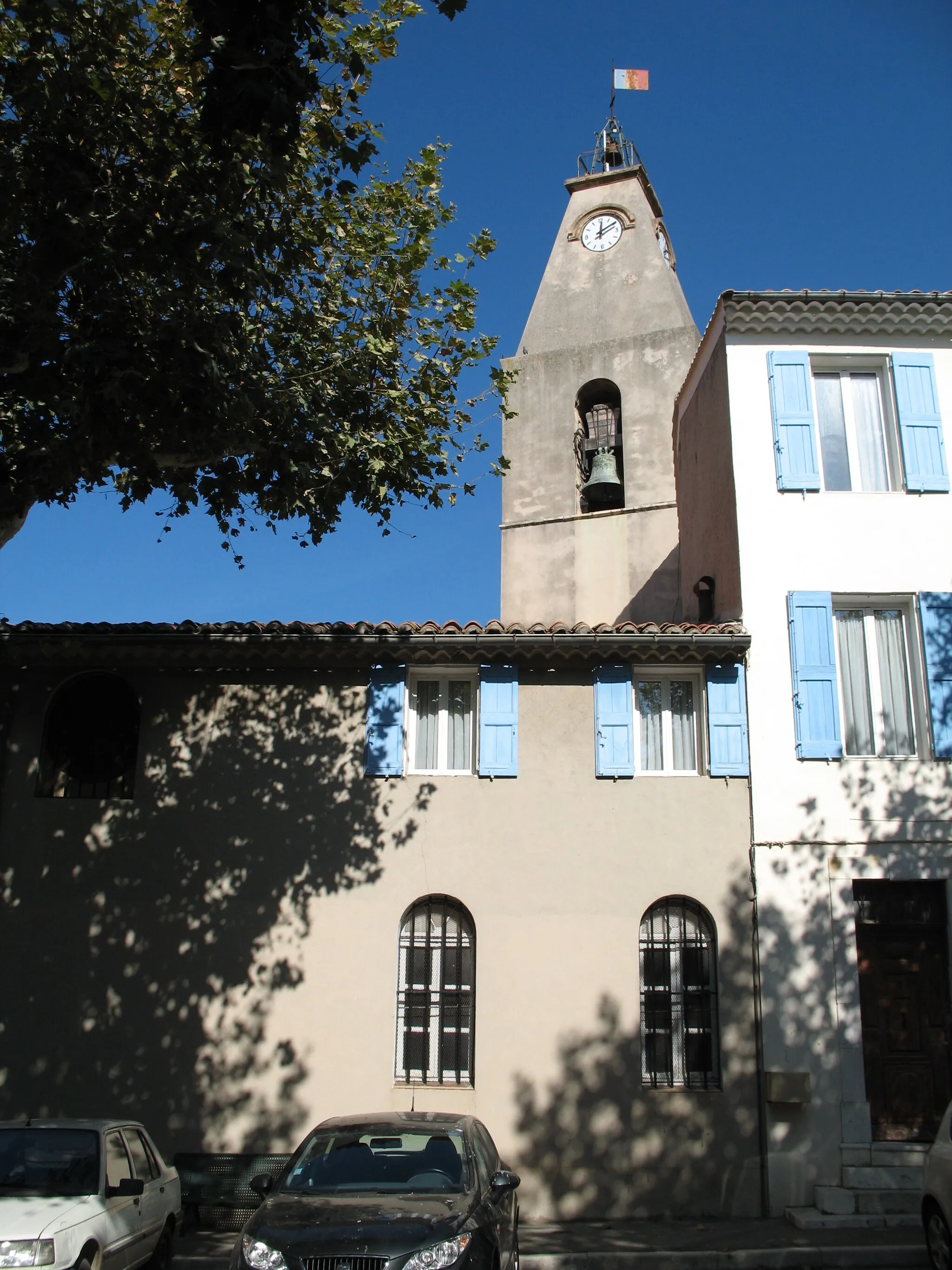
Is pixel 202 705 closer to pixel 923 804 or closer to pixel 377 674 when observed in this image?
pixel 377 674

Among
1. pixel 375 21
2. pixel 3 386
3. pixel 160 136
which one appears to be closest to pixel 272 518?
pixel 3 386

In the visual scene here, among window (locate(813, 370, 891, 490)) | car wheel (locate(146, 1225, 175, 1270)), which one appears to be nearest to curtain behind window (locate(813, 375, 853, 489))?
window (locate(813, 370, 891, 490))

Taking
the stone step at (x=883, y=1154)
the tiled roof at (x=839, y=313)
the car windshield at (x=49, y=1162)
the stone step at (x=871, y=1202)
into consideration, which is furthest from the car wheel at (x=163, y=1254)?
the tiled roof at (x=839, y=313)

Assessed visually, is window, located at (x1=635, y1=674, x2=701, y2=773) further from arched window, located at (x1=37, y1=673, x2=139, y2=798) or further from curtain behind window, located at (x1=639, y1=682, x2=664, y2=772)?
arched window, located at (x1=37, y1=673, x2=139, y2=798)

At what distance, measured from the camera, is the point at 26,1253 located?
22.1 ft

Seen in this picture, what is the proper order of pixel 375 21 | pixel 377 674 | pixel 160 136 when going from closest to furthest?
pixel 160 136
pixel 375 21
pixel 377 674

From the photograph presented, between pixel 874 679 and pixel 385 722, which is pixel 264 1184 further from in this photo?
pixel 874 679

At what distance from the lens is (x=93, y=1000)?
38.0 feet

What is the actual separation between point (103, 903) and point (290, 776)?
Answer: 8.01 feet

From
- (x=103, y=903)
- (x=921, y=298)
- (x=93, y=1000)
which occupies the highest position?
(x=921, y=298)

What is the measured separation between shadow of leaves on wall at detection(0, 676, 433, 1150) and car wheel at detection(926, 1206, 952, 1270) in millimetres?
6027

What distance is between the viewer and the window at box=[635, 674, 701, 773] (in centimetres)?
1236

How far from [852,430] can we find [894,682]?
3222 mm

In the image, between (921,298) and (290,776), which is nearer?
(290,776)
